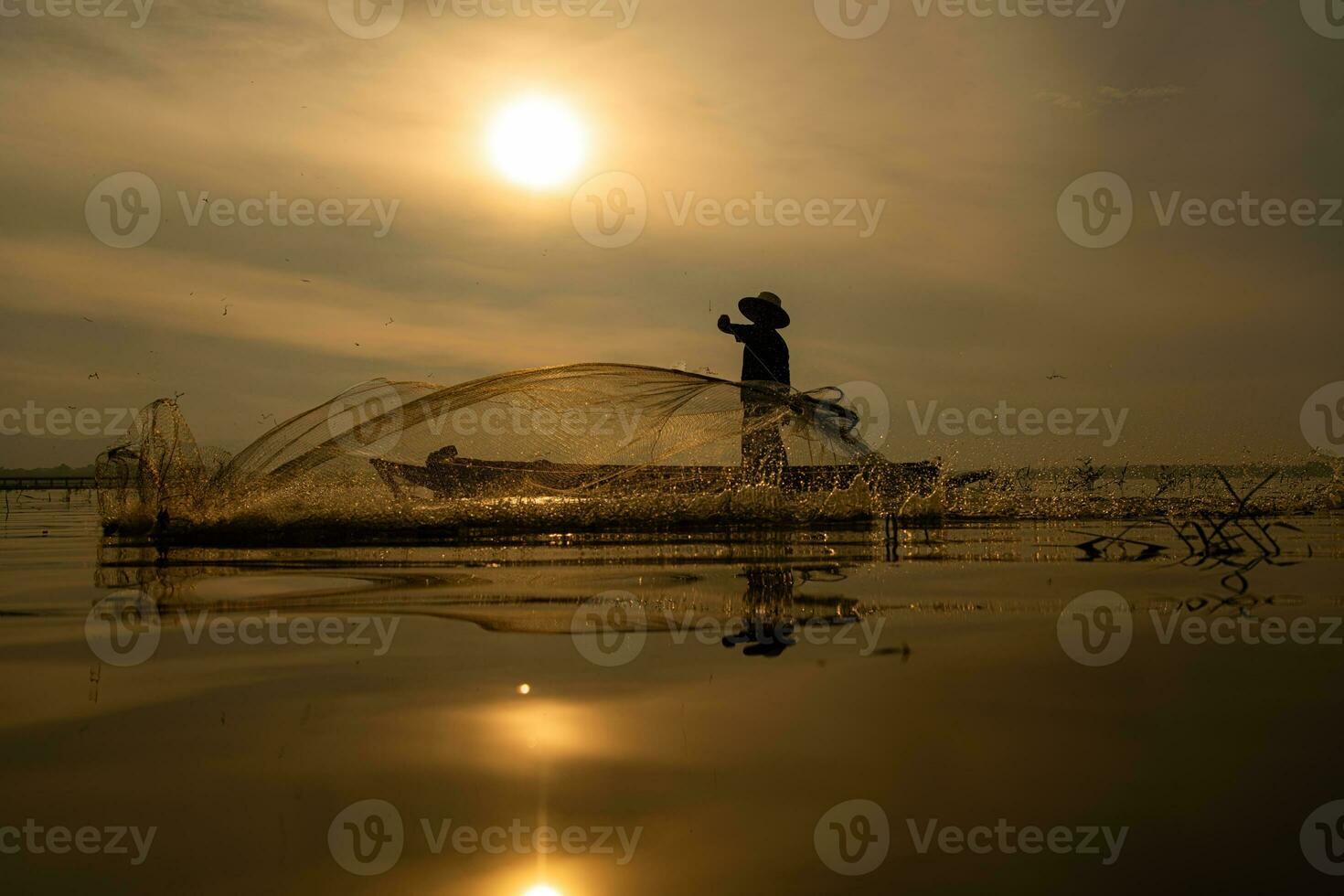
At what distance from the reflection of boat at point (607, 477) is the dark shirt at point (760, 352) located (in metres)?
2.29

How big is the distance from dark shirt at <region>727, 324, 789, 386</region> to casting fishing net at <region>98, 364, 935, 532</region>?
3.60 m

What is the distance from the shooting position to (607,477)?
59.6 feet

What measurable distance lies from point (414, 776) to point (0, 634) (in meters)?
4.73

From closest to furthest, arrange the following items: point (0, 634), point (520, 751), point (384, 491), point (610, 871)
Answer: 1. point (610, 871)
2. point (520, 751)
3. point (0, 634)
4. point (384, 491)

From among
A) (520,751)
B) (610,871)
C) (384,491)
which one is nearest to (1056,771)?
(610,871)

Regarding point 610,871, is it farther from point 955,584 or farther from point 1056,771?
point 955,584

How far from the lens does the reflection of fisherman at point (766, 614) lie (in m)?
6.25

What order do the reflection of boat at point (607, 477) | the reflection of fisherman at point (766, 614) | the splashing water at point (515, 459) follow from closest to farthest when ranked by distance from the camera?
the reflection of fisherman at point (766, 614) → the splashing water at point (515, 459) → the reflection of boat at point (607, 477)

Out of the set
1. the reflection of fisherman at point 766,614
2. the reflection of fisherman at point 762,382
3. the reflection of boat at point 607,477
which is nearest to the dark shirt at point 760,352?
the reflection of fisherman at point 762,382

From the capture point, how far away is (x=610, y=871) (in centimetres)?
311

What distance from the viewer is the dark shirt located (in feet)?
71.3

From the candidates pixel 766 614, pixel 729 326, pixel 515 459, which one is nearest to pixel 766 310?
pixel 729 326

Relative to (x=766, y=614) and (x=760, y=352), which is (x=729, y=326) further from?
(x=766, y=614)

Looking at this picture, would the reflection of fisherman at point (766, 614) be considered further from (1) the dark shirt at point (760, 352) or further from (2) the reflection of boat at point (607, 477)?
(1) the dark shirt at point (760, 352)
